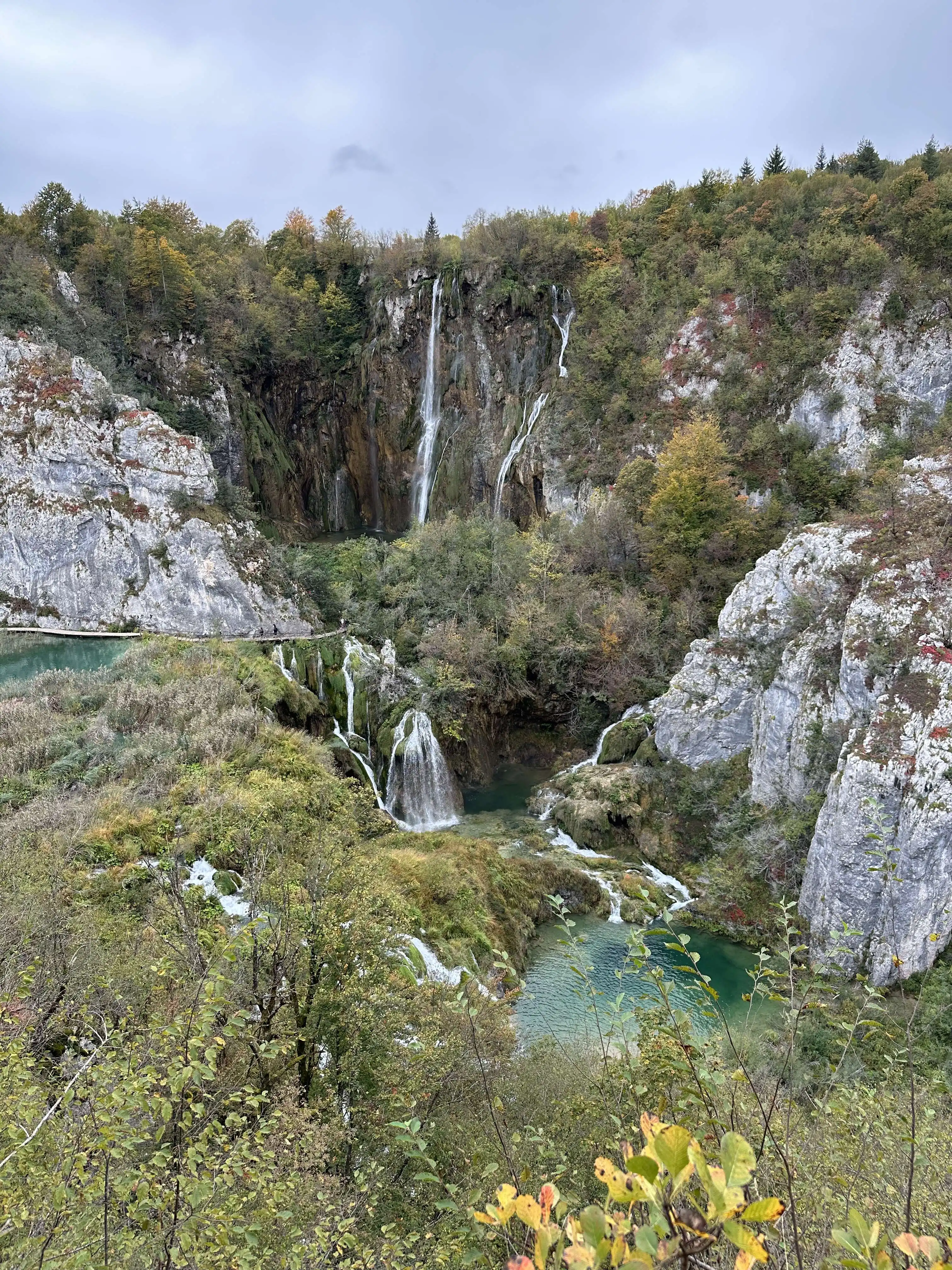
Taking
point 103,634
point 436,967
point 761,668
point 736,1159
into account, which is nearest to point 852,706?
point 761,668

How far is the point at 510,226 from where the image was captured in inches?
1416

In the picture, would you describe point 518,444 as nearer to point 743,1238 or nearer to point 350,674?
point 350,674

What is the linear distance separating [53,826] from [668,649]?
18.2m

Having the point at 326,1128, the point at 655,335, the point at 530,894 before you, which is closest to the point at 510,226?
the point at 655,335

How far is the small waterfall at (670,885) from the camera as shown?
1719cm

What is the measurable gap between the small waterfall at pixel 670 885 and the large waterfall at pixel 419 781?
5.87 meters

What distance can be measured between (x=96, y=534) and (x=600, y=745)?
2318 cm

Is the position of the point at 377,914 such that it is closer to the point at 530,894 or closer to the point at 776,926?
the point at 530,894

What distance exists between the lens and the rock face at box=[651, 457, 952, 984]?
1370 centimetres

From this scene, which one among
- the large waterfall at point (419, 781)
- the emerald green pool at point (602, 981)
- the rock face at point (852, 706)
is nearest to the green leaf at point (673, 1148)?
the emerald green pool at point (602, 981)

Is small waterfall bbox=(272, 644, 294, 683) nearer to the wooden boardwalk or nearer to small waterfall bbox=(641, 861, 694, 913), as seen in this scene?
the wooden boardwalk

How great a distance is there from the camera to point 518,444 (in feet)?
110

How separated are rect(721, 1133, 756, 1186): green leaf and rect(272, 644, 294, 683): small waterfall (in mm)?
20003

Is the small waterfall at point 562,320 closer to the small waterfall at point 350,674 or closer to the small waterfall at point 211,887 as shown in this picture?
the small waterfall at point 350,674
